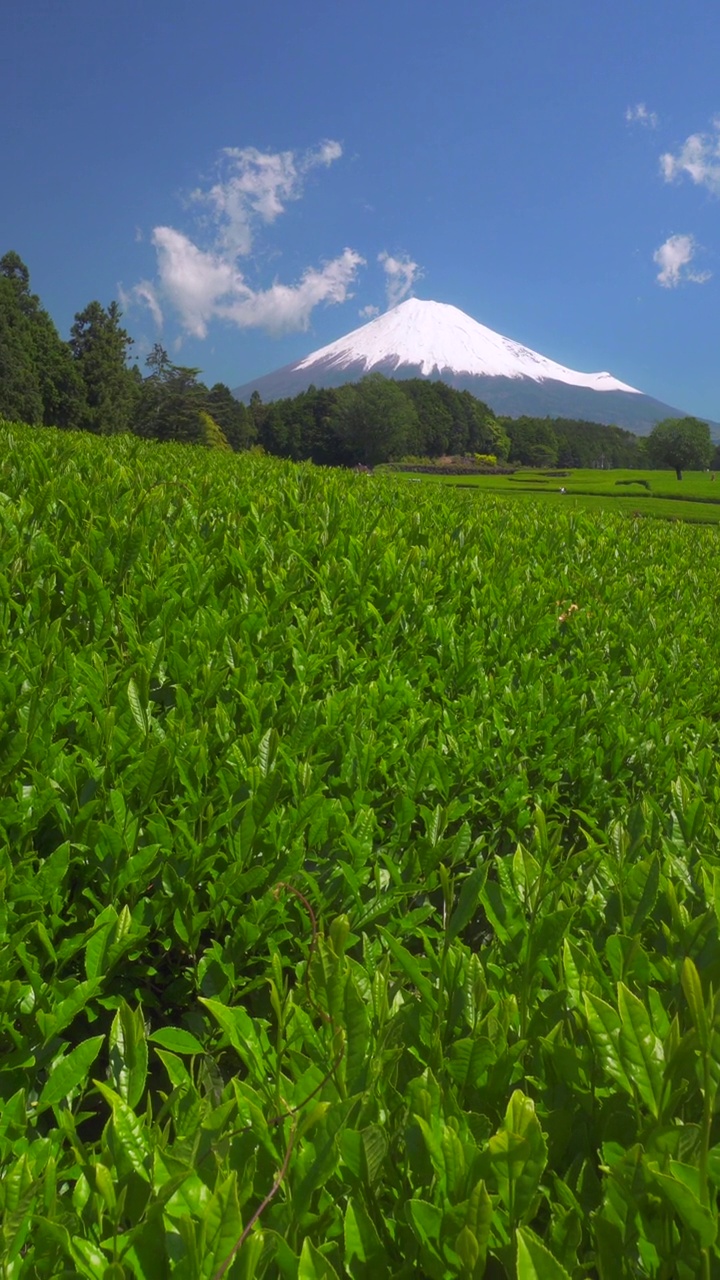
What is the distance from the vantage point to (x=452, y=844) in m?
2.33

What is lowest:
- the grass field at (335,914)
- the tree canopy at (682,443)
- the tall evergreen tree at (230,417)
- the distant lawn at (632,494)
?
the grass field at (335,914)

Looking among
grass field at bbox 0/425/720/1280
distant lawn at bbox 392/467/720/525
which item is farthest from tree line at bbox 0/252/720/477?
grass field at bbox 0/425/720/1280

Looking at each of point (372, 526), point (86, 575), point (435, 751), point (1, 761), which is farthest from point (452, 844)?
point (372, 526)

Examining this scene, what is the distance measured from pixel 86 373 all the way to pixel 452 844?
267 feet

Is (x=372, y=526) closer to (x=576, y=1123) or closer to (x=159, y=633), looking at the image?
(x=159, y=633)

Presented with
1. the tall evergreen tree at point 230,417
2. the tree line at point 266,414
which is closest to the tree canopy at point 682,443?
the tree line at point 266,414

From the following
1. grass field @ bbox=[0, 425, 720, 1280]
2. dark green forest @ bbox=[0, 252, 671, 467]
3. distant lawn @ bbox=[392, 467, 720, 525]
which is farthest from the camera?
dark green forest @ bbox=[0, 252, 671, 467]

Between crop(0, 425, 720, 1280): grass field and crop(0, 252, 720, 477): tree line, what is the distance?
119 ft

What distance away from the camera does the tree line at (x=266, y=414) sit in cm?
7088

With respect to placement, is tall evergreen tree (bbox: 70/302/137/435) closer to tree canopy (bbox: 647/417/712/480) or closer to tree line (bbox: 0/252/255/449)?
tree line (bbox: 0/252/255/449)

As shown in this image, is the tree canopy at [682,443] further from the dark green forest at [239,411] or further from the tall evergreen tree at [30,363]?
the tall evergreen tree at [30,363]

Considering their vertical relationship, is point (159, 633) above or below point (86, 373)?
below

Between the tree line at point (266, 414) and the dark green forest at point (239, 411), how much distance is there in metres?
0.13

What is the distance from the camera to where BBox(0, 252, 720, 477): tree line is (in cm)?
7088
